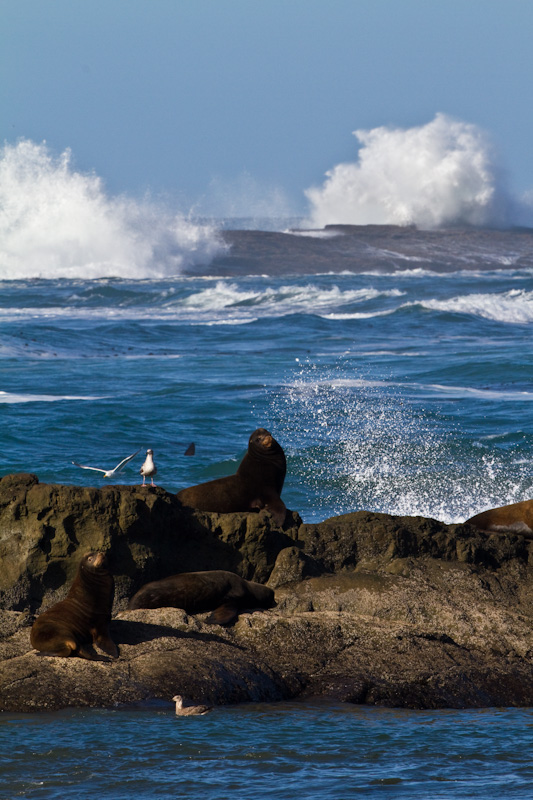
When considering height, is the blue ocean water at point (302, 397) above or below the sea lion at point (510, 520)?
above

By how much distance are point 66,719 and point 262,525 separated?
89.4 inches

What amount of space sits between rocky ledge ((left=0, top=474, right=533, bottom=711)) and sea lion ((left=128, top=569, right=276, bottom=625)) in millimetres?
123

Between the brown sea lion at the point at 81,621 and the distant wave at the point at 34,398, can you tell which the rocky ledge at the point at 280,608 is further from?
the distant wave at the point at 34,398

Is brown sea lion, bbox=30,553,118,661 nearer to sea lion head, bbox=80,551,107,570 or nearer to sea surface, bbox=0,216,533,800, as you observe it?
sea lion head, bbox=80,551,107,570

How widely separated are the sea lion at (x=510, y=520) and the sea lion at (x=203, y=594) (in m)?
2.22

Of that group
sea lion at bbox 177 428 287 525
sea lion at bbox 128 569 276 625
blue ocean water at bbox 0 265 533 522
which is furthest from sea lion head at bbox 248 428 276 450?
blue ocean water at bbox 0 265 533 522

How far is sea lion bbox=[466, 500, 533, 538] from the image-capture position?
26.7 ft

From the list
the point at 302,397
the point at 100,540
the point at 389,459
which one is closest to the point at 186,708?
the point at 100,540

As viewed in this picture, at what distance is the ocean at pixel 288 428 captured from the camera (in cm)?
491

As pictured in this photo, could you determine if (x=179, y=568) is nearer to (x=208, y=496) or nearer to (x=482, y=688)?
(x=208, y=496)

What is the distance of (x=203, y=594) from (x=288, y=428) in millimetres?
9882

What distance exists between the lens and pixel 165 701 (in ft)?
18.5

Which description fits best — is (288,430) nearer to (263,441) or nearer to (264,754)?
(263,441)

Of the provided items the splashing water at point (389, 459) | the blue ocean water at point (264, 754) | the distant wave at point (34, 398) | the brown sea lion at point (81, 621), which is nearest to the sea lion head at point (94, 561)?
the brown sea lion at point (81, 621)
